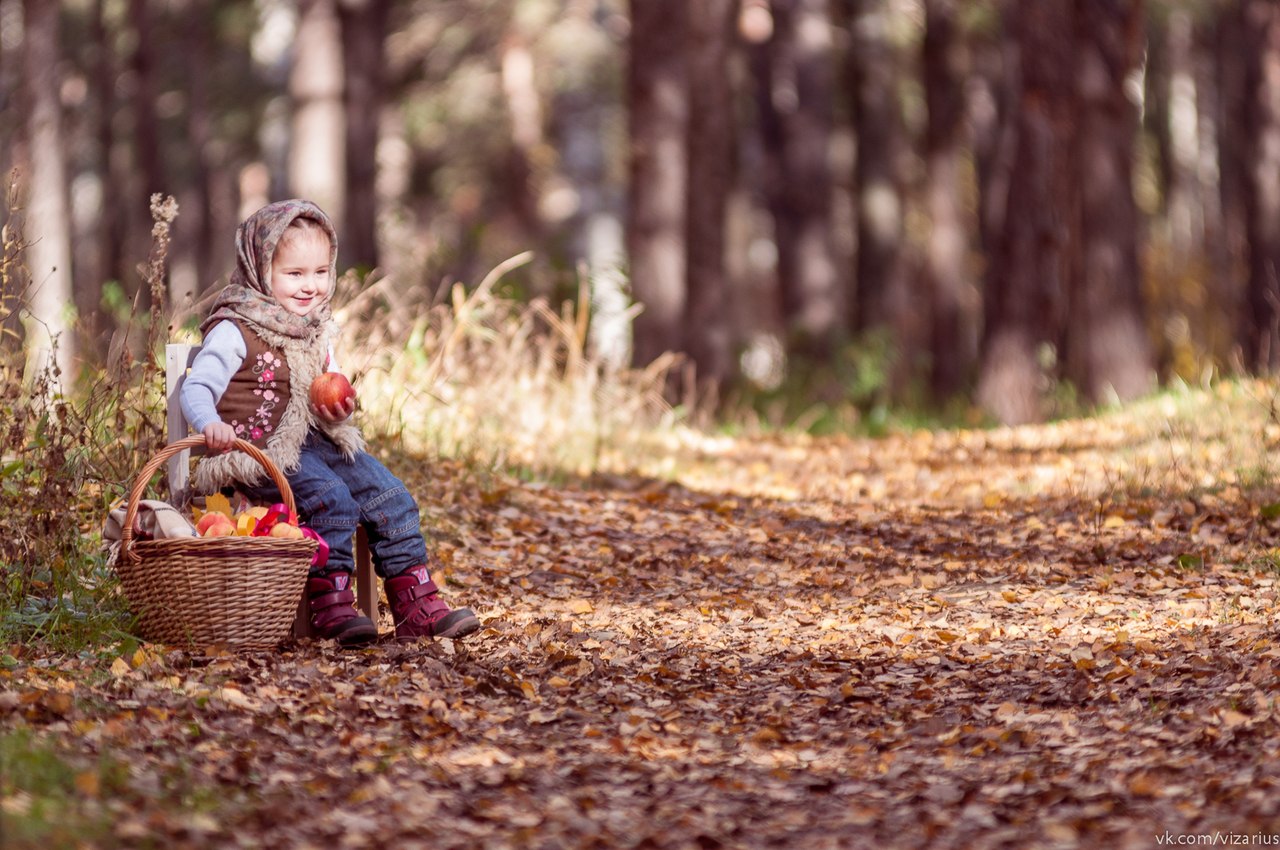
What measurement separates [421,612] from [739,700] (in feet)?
4.00

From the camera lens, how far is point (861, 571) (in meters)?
7.13

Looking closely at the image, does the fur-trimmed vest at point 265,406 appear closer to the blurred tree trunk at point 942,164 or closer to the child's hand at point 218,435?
the child's hand at point 218,435

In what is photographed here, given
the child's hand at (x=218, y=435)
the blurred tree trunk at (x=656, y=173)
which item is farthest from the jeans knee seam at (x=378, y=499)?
the blurred tree trunk at (x=656, y=173)

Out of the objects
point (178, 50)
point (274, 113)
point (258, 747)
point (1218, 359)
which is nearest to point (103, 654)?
point (258, 747)

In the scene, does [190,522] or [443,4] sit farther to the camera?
[443,4]

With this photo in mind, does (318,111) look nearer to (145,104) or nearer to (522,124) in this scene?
(145,104)

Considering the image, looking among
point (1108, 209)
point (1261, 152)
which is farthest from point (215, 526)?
point (1261, 152)

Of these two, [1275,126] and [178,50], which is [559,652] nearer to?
[1275,126]

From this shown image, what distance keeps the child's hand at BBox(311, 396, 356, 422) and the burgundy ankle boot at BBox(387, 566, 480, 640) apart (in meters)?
0.62

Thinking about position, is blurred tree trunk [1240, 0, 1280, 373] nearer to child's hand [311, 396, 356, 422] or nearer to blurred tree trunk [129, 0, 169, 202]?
child's hand [311, 396, 356, 422]

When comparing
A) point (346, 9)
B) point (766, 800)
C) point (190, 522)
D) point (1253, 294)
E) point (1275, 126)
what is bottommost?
point (766, 800)

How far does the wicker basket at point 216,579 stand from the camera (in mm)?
5004

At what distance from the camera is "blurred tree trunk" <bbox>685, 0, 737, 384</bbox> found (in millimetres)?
13742

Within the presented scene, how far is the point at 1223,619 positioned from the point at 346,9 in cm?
1492
